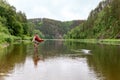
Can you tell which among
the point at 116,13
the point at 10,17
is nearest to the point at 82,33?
the point at 116,13

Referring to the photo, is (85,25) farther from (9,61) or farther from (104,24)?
(9,61)

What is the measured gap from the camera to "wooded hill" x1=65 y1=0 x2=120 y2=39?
4579 inches

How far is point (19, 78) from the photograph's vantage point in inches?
450

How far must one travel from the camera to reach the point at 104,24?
138m

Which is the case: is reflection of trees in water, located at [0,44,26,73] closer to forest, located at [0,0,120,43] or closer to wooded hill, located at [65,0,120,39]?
forest, located at [0,0,120,43]

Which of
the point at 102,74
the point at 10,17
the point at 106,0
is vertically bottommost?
the point at 102,74

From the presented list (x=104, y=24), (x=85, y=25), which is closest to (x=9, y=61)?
(x=104, y=24)

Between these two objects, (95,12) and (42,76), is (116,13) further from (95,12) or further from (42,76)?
(42,76)

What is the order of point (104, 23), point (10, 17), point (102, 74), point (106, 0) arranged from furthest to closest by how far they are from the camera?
point (106, 0) < point (104, 23) < point (10, 17) < point (102, 74)

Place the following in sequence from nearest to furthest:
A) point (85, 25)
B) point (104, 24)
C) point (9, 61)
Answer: point (9, 61) < point (104, 24) < point (85, 25)

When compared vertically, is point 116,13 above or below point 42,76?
above

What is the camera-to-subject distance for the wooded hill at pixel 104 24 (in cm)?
11630

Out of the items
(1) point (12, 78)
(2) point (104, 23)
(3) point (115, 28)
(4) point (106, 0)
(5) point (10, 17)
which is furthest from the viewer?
(4) point (106, 0)

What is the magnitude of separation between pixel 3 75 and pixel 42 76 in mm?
1708
